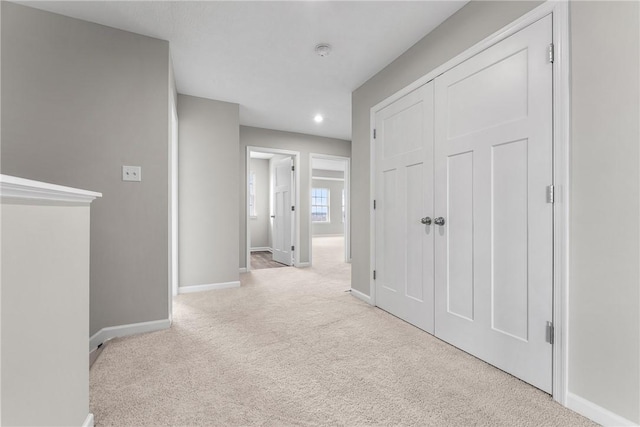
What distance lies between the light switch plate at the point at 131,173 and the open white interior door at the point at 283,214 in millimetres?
2990

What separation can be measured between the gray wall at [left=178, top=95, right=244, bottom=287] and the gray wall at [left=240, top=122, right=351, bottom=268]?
1.03 meters

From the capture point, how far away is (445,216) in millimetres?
2070

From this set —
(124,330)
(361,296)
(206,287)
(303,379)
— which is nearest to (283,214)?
(206,287)

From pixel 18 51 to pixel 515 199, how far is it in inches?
131

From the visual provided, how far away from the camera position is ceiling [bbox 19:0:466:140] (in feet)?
6.52

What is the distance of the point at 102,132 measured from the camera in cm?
220

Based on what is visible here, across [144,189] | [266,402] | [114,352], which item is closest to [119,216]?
[144,189]

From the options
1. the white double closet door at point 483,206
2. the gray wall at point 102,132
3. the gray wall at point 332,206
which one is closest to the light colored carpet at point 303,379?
the white double closet door at point 483,206

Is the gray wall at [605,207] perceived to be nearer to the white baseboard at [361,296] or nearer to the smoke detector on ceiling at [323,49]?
the smoke detector on ceiling at [323,49]

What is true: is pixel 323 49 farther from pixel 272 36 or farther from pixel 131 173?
pixel 131 173

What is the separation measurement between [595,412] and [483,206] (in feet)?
3.52

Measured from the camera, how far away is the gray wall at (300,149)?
4.71 metres

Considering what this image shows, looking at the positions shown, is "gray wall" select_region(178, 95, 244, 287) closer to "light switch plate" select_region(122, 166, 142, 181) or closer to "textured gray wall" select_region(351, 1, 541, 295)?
"light switch plate" select_region(122, 166, 142, 181)

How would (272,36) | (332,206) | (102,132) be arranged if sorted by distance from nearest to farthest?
1. (102,132)
2. (272,36)
3. (332,206)
